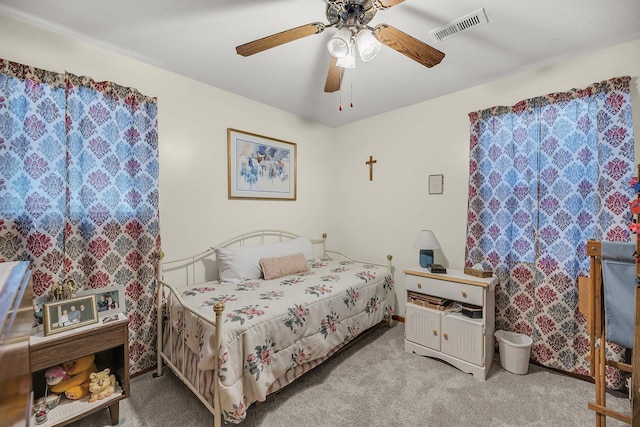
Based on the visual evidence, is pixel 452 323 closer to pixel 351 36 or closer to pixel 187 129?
pixel 351 36

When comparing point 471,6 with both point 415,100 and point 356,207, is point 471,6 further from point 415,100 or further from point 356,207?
point 356,207

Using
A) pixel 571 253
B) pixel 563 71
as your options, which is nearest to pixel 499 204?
pixel 571 253

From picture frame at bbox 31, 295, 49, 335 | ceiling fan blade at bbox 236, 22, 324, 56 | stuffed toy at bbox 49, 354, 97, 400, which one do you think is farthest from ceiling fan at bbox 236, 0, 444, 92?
stuffed toy at bbox 49, 354, 97, 400

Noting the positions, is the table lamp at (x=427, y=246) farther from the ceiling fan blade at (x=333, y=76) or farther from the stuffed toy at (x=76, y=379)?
the stuffed toy at (x=76, y=379)

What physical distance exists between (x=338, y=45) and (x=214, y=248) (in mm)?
2021

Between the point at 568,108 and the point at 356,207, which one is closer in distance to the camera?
the point at 568,108

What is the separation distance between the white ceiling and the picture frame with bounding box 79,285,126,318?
174 centimetres

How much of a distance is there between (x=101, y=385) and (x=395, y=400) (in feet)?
6.12

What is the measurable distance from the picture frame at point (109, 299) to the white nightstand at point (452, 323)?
91.6 inches

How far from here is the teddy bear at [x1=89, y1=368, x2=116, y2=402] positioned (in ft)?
5.27

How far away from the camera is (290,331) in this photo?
1845mm

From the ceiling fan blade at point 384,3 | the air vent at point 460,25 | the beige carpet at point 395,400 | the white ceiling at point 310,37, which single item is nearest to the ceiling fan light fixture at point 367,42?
the ceiling fan blade at point 384,3

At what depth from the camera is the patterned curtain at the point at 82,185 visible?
1.66 m

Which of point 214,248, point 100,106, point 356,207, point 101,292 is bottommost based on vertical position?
point 101,292
